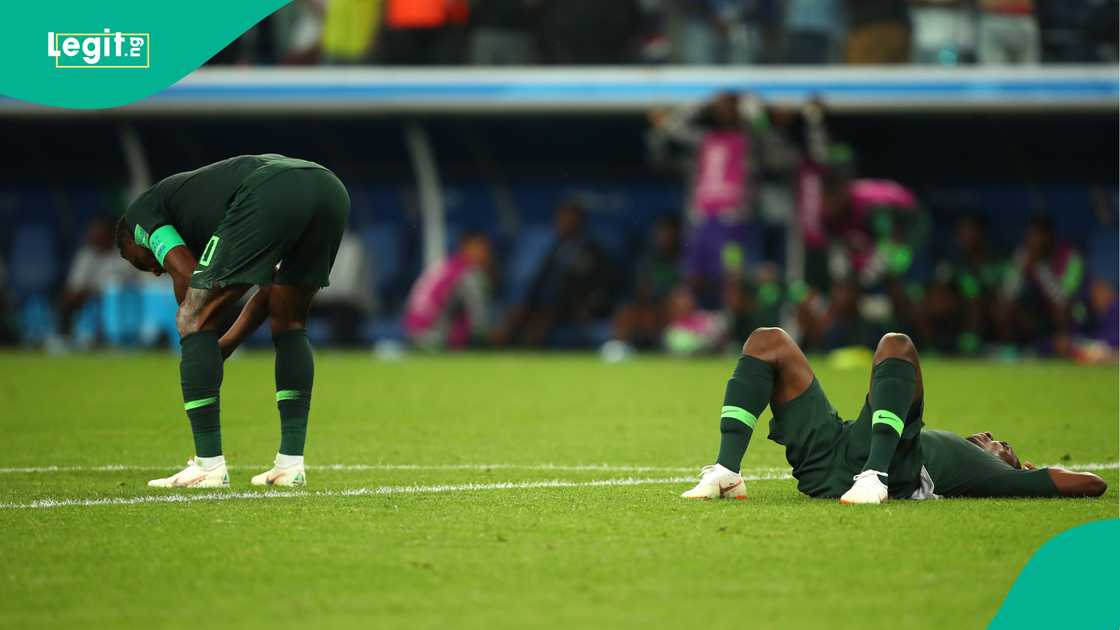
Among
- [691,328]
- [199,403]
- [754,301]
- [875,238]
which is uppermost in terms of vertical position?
[199,403]

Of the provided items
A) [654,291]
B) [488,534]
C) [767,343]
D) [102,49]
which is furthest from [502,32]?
[488,534]

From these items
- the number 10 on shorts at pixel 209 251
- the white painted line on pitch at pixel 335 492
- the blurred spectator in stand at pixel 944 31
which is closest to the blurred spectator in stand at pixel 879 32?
the blurred spectator in stand at pixel 944 31

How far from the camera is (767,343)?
6207 mm

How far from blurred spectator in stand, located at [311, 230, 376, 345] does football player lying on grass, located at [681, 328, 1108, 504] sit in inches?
554

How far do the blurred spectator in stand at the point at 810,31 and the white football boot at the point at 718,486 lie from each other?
13295 mm

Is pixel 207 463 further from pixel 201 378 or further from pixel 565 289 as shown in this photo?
pixel 565 289

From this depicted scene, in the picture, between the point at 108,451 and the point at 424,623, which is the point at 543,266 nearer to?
the point at 108,451

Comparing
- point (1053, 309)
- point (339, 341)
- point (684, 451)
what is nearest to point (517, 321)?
point (339, 341)

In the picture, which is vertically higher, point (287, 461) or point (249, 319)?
point (249, 319)

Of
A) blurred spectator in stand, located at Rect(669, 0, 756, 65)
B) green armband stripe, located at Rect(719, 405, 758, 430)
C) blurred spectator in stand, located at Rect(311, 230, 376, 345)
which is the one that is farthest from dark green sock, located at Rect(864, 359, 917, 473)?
blurred spectator in stand, located at Rect(311, 230, 376, 345)

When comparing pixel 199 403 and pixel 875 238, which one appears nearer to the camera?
pixel 199 403

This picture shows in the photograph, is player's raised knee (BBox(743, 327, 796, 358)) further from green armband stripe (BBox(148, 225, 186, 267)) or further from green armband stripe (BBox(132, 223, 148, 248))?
green armband stripe (BBox(132, 223, 148, 248))

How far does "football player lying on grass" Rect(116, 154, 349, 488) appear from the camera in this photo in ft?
22.5

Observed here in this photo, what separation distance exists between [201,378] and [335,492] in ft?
2.36
